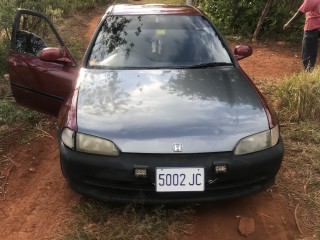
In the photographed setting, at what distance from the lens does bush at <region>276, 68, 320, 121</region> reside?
4.96m

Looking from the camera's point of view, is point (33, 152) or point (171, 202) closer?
point (171, 202)

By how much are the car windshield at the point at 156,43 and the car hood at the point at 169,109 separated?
194 mm

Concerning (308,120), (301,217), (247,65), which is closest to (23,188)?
(301,217)

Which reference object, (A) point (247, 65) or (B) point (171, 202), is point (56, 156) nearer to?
(B) point (171, 202)

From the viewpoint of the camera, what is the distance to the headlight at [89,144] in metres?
2.73

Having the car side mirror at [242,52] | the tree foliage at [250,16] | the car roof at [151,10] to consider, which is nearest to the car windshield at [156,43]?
the car roof at [151,10]

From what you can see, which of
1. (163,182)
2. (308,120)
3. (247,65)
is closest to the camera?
(163,182)

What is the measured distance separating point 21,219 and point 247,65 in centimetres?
623

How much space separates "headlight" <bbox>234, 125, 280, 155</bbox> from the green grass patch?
0.67m

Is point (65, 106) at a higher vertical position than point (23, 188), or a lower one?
higher

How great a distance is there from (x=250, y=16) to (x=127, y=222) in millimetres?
8893

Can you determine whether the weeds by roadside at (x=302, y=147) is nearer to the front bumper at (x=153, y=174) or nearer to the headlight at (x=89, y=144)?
the front bumper at (x=153, y=174)

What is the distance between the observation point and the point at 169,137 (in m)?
2.73

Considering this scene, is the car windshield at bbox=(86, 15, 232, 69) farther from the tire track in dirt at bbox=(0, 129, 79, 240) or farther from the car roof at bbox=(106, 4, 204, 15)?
the tire track in dirt at bbox=(0, 129, 79, 240)
